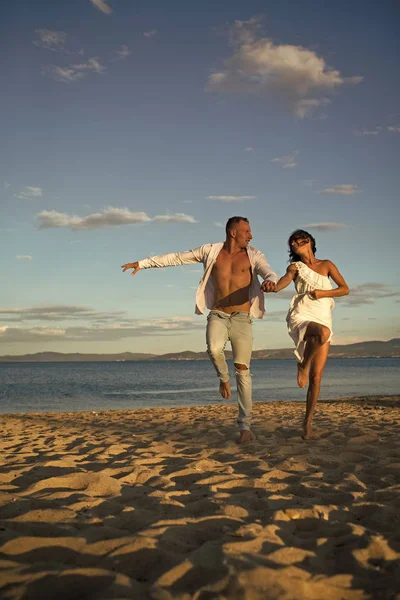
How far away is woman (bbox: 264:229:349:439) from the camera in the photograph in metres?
5.78

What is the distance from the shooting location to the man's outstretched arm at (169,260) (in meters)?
6.05

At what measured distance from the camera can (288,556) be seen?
2.36 m

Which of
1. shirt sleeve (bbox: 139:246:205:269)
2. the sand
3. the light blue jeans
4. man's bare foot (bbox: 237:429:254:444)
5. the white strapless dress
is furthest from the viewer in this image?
shirt sleeve (bbox: 139:246:205:269)

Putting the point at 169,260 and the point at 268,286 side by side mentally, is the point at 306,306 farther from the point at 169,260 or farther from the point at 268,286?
the point at 169,260

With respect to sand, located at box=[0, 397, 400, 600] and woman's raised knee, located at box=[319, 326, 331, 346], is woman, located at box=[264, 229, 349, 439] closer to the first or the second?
woman's raised knee, located at box=[319, 326, 331, 346]

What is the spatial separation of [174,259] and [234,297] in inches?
37.7

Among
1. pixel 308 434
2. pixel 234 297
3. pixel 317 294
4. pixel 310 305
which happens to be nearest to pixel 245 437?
pixel 308 434

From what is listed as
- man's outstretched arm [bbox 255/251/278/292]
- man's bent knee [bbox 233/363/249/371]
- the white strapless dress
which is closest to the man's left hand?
man's outstretched arm [bbox 255/251/278/292]

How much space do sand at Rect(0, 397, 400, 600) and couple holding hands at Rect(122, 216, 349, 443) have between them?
3.10 feet

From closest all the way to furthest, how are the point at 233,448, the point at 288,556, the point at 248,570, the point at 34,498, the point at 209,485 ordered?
the point at 248,570 < the point at 288,556 < the point at 34,498 < the point at 209,485 < the point at 233,448

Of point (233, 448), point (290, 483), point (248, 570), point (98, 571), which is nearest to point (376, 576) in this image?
point (248, 570)

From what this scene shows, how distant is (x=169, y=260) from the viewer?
6195 millimetres

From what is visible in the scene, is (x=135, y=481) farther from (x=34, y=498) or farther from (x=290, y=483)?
(x=290, y=483)

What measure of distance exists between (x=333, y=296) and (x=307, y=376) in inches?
43.0
